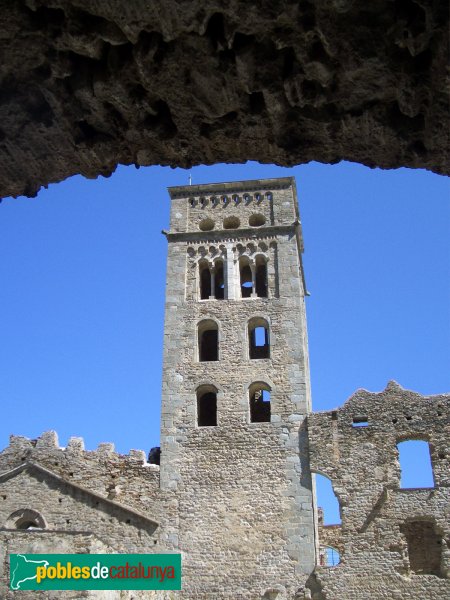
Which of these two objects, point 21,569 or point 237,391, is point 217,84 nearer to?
point 21,569

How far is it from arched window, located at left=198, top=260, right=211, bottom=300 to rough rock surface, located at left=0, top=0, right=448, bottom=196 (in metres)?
18.4

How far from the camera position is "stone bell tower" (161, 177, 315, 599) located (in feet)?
58.6

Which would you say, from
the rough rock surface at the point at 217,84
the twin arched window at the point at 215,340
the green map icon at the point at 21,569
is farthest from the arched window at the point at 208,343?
the rough rock surface at the point at 217,84

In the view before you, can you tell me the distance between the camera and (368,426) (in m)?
18.8

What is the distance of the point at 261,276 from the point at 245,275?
40.5 inches

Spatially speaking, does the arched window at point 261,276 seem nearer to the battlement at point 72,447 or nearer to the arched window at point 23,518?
the battlement at point 72,447

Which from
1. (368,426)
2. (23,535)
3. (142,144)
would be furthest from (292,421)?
(142,144)

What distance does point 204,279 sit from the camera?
2277 centimetres

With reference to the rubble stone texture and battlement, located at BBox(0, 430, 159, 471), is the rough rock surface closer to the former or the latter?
the rubble stone texture

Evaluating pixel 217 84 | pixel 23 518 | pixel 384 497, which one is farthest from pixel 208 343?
pixel 217 84

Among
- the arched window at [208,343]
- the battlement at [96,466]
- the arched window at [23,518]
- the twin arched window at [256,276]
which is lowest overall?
Answer: the arched window at [23,518]

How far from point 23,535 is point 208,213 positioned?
12159 millimetres

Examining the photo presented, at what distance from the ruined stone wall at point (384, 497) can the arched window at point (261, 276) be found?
482cm

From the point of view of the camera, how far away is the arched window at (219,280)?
2236 cm
